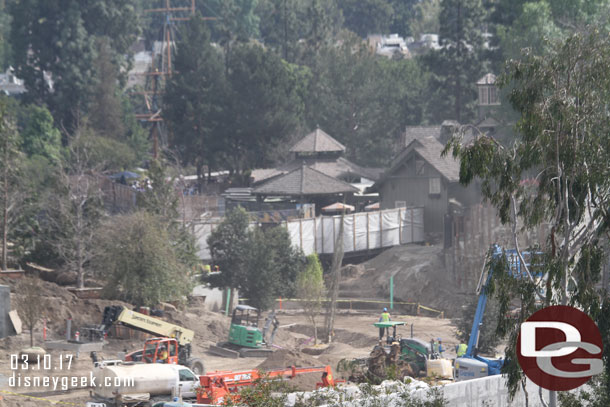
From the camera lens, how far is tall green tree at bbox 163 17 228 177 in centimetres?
8938

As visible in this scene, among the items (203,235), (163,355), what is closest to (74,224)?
(203,235)

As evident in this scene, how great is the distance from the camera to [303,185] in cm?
7219

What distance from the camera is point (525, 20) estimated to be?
84.1m

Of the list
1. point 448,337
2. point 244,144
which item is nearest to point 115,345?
point 448,337

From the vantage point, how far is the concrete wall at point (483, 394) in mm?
25234

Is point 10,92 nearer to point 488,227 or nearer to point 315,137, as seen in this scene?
point 315,137

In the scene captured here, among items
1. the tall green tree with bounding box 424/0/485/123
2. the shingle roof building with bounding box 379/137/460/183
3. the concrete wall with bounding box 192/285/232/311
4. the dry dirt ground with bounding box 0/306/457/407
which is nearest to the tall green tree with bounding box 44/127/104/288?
the dry dirt ground with bounding box 0/306/457/407

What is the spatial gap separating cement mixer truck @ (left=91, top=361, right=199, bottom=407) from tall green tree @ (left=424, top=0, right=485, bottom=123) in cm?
6491

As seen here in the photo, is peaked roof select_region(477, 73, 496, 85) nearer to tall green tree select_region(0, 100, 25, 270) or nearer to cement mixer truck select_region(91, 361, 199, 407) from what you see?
tall green tree select_region(0, 100, 25, 270)

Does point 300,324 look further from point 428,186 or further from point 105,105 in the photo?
point 105,105

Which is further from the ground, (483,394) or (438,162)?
(438,162)
